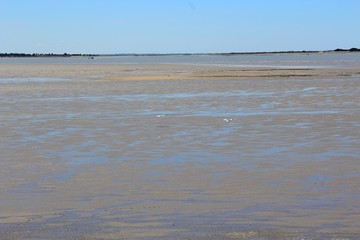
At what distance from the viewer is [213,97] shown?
25922 mm

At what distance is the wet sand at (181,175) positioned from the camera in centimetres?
686

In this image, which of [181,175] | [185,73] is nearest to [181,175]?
[181,175]

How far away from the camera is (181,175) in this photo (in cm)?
970

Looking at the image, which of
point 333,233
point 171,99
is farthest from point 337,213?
point 171,99

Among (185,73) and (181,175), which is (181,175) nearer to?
(181,175)

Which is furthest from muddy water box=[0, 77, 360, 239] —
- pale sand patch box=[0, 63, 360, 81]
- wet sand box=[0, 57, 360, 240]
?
pale sand patch box=[0, 63, 360, 81]

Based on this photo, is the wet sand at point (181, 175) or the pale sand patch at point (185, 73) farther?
the pale sand patch at point (185, 73)

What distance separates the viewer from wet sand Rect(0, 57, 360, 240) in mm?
6855

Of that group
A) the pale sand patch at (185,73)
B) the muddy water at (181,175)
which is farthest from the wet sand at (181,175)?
the pale sand patch at (185,73)

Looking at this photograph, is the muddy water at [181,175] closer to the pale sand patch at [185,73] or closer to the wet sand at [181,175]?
the wet sand at [181,175]

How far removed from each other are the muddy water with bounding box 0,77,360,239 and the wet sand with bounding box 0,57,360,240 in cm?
2

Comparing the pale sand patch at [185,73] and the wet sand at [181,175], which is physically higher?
the wet sand at [181,175]

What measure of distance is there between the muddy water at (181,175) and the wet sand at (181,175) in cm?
2

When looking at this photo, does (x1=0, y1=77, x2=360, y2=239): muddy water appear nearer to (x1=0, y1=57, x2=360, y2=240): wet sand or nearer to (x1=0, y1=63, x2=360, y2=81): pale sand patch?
(x1=0, y1=57, x2=360, y2=240): wet sand
